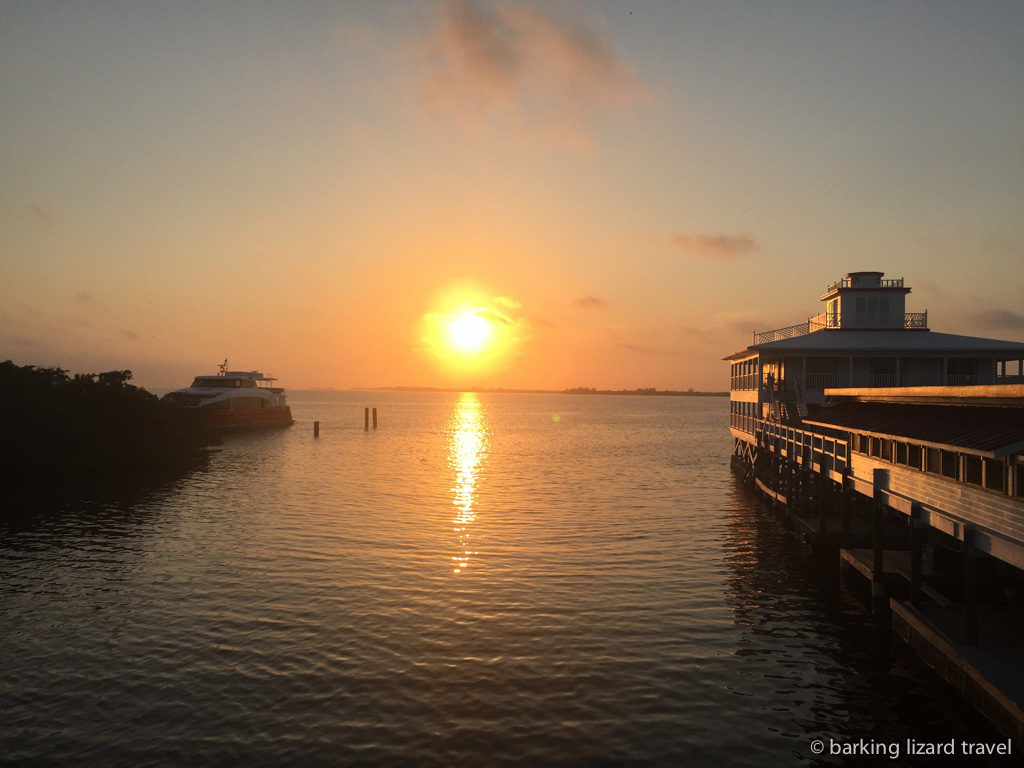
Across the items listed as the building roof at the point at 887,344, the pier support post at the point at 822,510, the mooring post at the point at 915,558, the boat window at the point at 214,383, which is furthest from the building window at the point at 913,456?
the boat window at the point at 214,383

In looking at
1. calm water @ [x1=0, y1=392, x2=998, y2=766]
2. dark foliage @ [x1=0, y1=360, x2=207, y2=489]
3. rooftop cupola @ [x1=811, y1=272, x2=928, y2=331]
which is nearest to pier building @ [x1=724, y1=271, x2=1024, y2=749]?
calm water @ [x1=0, y1=392, x2=998, y2=766]

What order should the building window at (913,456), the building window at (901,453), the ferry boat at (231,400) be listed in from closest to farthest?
the building window at (913,456)
the building window at (901,453)
the ferry boat at (231,400)

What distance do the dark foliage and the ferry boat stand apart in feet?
108

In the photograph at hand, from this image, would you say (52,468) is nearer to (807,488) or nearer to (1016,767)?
(807,488)

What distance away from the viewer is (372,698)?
13.8 meters

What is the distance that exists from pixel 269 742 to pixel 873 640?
13.6 m

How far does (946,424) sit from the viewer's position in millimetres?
17453

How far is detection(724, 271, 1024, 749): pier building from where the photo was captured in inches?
523

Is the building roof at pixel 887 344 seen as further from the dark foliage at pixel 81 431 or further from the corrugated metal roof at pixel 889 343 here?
the dark foliage at pixel 81 431

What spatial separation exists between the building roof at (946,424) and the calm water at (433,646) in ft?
15.8

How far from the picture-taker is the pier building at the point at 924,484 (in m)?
13.3

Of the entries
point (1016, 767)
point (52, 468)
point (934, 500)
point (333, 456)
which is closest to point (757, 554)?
point (934, 500)

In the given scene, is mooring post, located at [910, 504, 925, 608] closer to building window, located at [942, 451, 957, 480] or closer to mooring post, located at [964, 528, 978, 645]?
building window, located at [942, 451, 957, 480]

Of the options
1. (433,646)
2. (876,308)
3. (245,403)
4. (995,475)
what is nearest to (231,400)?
(245,403)
